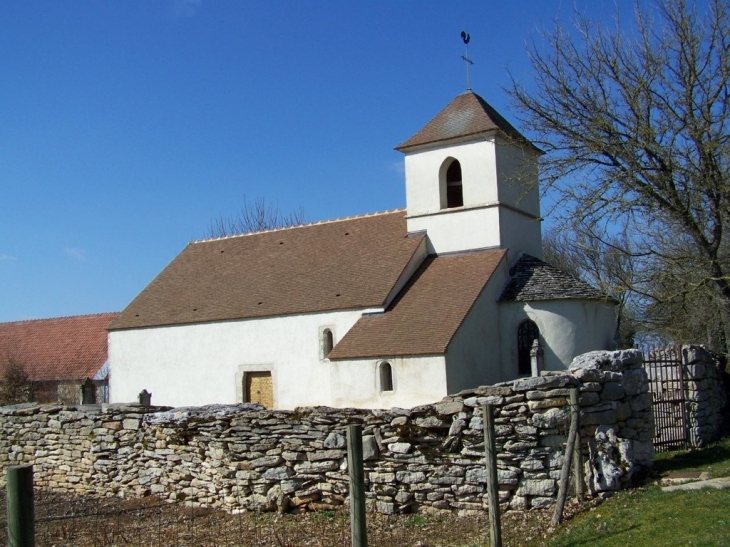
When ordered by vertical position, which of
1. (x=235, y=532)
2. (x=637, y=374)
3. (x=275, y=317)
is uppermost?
(x=275, y=317)

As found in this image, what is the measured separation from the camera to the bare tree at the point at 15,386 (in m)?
31.8

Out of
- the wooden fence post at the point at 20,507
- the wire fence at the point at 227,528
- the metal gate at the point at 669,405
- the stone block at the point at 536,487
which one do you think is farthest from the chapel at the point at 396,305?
the wooden fence post at the point at 20,507

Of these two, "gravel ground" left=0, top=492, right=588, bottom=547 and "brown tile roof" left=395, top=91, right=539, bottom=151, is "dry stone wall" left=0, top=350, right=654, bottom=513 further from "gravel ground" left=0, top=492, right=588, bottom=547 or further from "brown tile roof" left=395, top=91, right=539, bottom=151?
"brown tile roof" left=395, top=91, right=539, bottom=151

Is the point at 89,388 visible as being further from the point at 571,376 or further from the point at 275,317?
the point at 571,376

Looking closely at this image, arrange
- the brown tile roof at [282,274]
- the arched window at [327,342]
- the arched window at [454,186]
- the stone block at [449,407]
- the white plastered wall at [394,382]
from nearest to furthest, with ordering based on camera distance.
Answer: the stone block at [449,407]
the white plastered wall at [394,382]
the arched window at [327,342]
the brown tile roof at [282,274]
the arched window at [454,186]

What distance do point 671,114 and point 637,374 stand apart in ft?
23.7

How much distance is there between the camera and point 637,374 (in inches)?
429

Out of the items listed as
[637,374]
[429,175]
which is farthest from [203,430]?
[429,175]

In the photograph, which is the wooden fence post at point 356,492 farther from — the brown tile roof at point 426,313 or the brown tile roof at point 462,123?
the brown tile roof at point 462,123

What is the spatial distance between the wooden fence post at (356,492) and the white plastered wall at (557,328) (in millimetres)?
14880

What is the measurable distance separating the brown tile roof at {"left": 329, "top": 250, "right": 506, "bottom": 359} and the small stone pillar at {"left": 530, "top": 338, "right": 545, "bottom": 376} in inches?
77.3

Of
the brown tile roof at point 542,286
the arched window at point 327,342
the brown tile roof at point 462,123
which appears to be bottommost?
the arched window at point 327,342

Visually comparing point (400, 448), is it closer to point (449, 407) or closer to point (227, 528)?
point (449, 407)

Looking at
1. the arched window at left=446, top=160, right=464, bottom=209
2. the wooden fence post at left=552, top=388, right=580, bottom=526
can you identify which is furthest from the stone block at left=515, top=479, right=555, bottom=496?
the arched window at left=446, top=160, right=464, bottom=209
